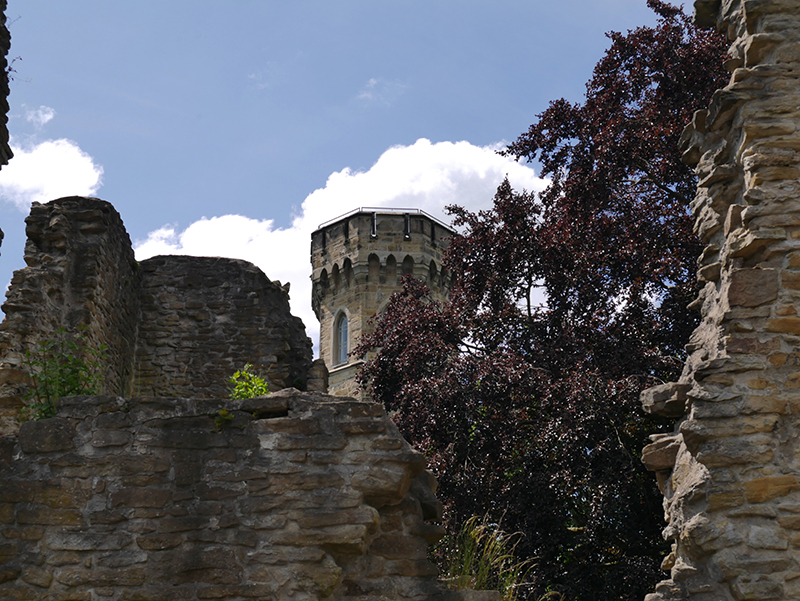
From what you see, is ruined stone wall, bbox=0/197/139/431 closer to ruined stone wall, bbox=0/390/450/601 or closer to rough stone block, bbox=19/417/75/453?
rough stone block, bbox=19/417/75/453

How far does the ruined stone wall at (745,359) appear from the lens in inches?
178

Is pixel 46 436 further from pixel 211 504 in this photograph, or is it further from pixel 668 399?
pixel 668 399

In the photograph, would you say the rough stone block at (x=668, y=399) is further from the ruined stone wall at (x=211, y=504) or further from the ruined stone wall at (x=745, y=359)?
the ruined stone wall at (x=211, y=504)

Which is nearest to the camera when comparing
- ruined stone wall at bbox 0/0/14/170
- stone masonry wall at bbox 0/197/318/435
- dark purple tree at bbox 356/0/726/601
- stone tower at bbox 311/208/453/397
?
ruined stone wall at bbox 0/0/14/170

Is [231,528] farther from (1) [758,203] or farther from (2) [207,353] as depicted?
(2) [207,353]

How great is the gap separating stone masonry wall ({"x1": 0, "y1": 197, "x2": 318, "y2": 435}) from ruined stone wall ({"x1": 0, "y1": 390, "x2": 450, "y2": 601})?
3.73 meters

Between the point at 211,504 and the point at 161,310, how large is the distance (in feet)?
20.7

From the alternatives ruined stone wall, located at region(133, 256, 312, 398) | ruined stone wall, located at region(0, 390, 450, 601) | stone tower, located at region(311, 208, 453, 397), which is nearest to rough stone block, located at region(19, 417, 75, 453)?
ruined stone wall, located at region(0, 390, 450, 601)

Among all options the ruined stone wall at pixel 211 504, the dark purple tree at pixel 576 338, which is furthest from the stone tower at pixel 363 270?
the ruined stone wall at pixel 211 504

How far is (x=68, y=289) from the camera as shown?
852 cm

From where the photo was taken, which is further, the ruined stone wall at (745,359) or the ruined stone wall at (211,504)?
the ruined stone wall at (211,504)

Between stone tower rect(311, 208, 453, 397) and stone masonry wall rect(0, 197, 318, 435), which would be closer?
stone masonry wall rect(0, 197, 318, 435)

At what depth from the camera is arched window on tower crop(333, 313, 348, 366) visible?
33281 millimetres

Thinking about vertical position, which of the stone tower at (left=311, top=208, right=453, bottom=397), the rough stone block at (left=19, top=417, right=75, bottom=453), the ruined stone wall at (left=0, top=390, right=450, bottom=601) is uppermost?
the stone tower at (left=311, top=208, right=453, bottom=397)
